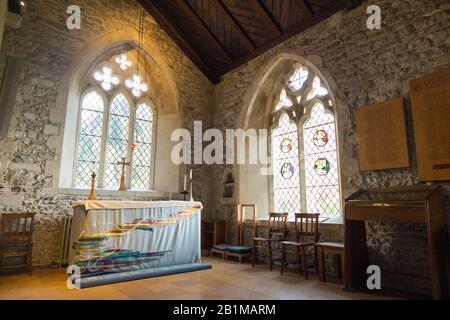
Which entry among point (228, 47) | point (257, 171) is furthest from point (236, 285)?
point (228, 47)

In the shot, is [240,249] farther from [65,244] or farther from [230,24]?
[230,24]

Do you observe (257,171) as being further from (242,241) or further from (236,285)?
(236,285)

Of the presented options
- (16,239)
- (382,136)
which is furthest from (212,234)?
(382,136)

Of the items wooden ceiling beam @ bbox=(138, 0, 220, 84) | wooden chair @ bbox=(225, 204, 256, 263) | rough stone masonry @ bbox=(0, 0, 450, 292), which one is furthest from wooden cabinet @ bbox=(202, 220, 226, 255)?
wooden ceiling beam @ bbox=(138, 0, 220, 84)

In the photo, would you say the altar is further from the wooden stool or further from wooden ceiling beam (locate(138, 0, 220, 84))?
wooden ceiling beam (locate(138, 0, 220, 84))

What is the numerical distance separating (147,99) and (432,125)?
487cm

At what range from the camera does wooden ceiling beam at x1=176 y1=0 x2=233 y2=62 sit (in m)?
5.61

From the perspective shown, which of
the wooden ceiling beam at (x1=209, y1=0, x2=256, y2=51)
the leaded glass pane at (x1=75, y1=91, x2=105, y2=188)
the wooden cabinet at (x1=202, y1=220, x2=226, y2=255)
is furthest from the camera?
the wooden cabinet at (x1=202, y1=220, x2=226, y2=255)

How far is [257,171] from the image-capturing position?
5.78 meters

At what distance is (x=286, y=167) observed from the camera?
538cm

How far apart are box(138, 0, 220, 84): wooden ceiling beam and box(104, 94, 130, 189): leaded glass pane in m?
1.72

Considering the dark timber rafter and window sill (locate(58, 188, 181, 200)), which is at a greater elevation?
the dark timber rafter
